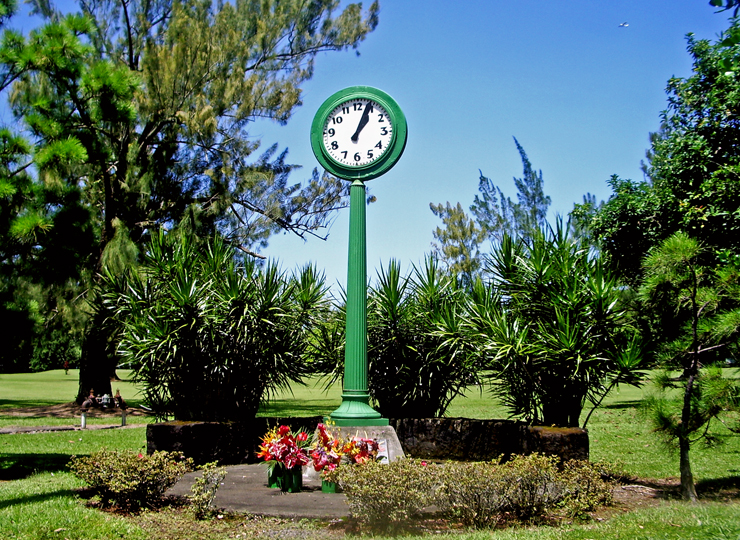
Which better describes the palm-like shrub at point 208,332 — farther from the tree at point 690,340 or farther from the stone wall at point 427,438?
the tree at point 690,340

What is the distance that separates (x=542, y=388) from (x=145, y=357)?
5.53 metres

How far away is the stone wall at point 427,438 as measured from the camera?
842 cm

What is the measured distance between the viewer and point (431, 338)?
10.9m

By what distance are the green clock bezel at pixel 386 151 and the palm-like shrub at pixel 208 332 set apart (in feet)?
7.00

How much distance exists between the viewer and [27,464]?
32.7 feet

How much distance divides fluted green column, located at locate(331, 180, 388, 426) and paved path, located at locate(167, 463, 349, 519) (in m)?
1.00

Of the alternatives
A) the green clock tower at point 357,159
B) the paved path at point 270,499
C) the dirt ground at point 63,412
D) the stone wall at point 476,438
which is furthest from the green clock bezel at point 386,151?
the dirt ground at point 63,412

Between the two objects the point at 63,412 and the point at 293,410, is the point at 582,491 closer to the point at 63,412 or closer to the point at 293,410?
the point at 293,410

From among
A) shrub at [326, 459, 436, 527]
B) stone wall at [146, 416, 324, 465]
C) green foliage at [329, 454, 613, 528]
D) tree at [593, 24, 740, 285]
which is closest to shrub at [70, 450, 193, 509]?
green foliage at [329, 454, 613, 528]

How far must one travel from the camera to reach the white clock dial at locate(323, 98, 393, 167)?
367 inches

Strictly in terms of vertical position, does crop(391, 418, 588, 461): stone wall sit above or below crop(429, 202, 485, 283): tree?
below

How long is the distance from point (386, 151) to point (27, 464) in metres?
6.74

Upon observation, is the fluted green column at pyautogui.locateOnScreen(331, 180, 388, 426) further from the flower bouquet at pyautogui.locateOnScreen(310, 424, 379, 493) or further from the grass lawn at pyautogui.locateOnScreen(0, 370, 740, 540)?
the grass lawn at pyautogui.locateOnScreen(0, 370, 740, 540)

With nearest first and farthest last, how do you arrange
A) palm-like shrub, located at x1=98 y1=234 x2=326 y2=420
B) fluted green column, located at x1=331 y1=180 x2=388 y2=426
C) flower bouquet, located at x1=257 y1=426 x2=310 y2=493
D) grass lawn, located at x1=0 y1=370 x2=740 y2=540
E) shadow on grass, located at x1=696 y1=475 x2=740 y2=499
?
1. grass lawn, located at x1=0 y1=370 x2=740 y2=540
2. flower bouquet, located at x1=257 y1=426 x2=310 y2=493
3. shadow on grass, located at x1=696 y1=475 x2=740 y2=499
4. fluted green column, located at x1=331 y1=180 x2=388 y2=426
5. palm-like shrub, located at x1=98 y1=234 x2=326 y2=420
